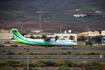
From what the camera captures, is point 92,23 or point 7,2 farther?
point 7,2

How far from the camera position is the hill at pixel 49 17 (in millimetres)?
127081

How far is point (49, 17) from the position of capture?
514 ft

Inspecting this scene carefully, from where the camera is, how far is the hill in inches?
5003

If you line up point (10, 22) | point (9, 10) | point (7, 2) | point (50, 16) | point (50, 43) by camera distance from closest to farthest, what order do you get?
point (50, 43)
point (10, 22)
point (50, 16)
point (9, 10)
point (7, 2)

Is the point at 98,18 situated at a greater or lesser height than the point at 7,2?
lesser

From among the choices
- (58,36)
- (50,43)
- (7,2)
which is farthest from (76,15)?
(50,43)

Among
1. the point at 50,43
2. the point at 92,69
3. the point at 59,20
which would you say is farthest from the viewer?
the point at 59,20

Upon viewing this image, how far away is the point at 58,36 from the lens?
188 feet

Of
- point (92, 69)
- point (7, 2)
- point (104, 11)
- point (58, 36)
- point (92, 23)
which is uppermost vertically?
point (7, 2)

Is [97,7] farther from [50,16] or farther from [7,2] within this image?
[7,2]

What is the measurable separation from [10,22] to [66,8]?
2435 inches

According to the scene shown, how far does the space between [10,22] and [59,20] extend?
1459 inches

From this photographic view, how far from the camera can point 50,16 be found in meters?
159

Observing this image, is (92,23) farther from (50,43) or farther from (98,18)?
(50,43)
